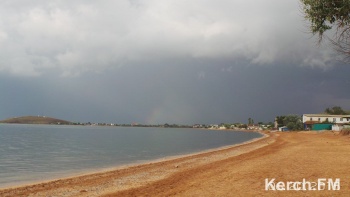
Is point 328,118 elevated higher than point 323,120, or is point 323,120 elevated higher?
point 328,118

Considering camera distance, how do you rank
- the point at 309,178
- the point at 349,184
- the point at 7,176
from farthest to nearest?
the point at 7,176, the point at 309,178, the point at 349,184

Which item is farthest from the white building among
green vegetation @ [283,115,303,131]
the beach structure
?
green vegetation @ [283,115,303,131]

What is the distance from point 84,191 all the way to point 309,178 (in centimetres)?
1287

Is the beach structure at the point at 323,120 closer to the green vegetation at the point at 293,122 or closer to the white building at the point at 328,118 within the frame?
the white building at the point at 328,118

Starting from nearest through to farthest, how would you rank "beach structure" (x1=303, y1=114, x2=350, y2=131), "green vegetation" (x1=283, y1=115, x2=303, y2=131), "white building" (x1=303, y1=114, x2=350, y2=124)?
"beach structure" (x1=303, y1=114, x2=350, y2=131) → "white building" (x1=303, y1=114, x2=350, y2=124) → "green vegetation" (x1=283, y1=115, x2=303, y2=131)

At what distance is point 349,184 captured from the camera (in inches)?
535

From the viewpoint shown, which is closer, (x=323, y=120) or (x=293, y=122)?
(x=323, y=120)

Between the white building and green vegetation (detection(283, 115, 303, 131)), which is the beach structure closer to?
the white building

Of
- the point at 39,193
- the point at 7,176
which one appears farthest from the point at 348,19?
the point at 7,176

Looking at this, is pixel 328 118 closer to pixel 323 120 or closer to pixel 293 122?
pixel 323 120

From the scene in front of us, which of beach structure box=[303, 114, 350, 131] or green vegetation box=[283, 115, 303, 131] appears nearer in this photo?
beach structure box=[303, 114, 350, 131]

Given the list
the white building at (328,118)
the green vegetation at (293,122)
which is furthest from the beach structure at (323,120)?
the green vegetation at (293,122)

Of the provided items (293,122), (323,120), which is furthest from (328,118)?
(293,122)

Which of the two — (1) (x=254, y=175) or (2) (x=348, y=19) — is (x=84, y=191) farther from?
(2) (x=348, y=19)
